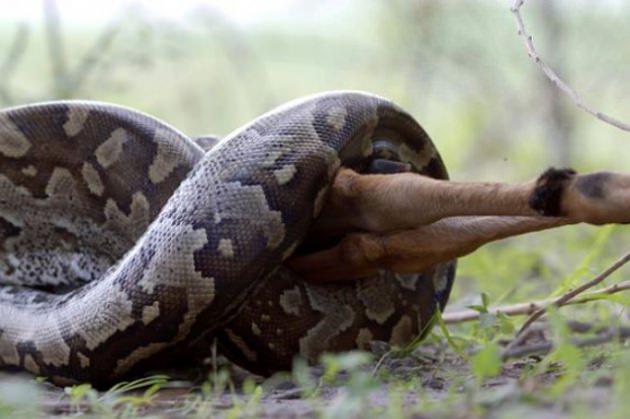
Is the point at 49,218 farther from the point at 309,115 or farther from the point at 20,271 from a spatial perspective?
the point at 309,115

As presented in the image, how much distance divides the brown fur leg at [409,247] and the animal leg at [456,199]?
2.5 inches

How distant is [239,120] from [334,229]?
780 cm

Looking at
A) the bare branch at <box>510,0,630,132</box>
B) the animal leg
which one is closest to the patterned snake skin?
the animal leg

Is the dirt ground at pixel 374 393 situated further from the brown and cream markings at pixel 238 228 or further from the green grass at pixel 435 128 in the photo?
the brown and cream markings at pixel 238 228

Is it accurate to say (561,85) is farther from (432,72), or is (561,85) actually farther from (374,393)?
(432,72)

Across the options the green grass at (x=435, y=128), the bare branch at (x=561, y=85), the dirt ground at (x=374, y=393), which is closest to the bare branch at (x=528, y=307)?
the green grass at (x=435, y=128)

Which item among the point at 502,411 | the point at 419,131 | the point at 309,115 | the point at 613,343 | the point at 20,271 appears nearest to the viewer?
the point at 502,411

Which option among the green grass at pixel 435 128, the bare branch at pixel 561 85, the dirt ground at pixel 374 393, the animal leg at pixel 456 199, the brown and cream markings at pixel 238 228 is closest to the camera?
the dirt ground at pixel 374 393

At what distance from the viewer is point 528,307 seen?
4289 mm

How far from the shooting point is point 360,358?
226cm

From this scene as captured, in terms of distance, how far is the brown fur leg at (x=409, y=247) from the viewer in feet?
11.4

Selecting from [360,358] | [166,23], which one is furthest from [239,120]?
[360,358]

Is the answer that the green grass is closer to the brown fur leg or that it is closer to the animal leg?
the brown fur leg

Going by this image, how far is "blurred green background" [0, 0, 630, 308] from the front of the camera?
24.2ft
